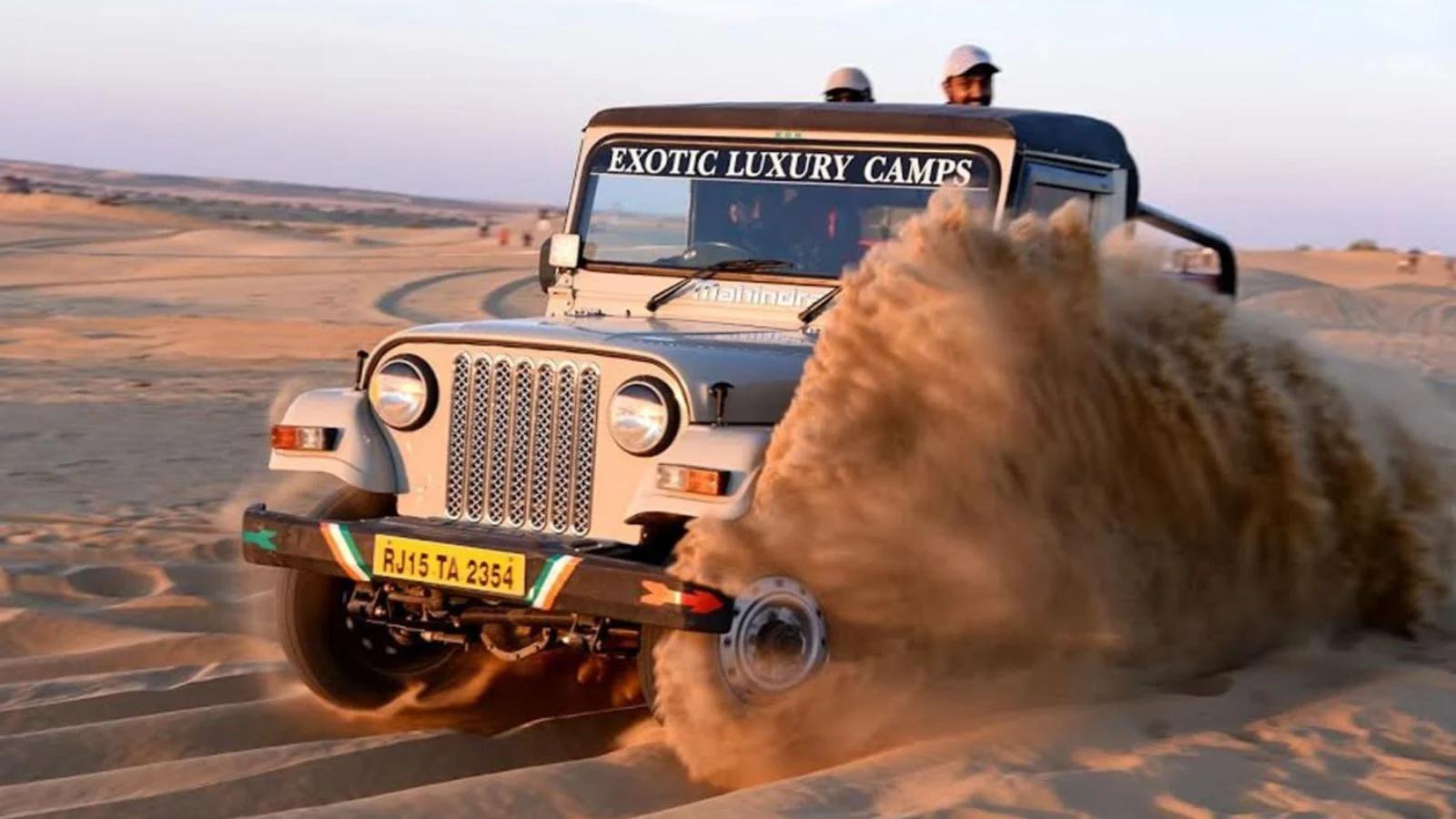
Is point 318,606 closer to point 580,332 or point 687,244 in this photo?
point 580,332

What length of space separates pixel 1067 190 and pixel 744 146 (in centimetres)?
114

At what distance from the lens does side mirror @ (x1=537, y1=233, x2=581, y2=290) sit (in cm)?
718

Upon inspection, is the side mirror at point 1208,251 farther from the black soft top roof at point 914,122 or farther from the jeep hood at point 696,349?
the jeep hood at point 696,349

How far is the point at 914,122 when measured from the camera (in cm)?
650

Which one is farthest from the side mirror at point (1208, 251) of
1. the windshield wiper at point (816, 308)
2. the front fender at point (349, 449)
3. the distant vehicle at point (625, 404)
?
the front fender at point (349, 449)

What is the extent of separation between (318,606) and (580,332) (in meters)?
1.28

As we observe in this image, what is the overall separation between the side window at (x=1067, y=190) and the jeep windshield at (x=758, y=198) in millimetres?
133

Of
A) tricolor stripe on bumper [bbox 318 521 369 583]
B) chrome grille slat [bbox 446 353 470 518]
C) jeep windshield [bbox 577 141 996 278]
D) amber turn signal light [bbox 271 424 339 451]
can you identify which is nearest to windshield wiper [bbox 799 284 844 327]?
jeep windshield [bbox 577 141 996 278]

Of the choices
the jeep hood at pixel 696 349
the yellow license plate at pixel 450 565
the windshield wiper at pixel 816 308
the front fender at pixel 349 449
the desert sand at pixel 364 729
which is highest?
the windshield wiper at pixel 816 308

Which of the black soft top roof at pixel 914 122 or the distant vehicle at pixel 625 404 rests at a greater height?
→ the black soft top roof at pixel 914 122

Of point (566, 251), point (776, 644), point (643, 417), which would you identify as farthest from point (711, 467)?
point (566, 251)

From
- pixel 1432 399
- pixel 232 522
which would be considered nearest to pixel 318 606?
pixel 232 522

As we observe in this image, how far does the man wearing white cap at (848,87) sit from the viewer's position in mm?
7844

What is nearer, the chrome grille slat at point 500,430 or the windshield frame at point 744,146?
the chrome grille slat at point 500,430
